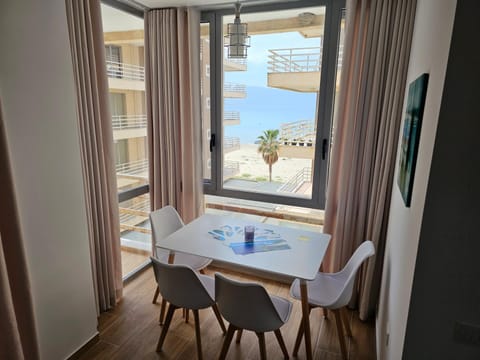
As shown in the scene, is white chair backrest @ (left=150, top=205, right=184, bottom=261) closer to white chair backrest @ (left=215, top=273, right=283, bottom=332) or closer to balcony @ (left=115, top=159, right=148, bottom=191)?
balcony @ (left=115, top=159, right=148, bottom=191)

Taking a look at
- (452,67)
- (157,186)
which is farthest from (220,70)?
(452,67)

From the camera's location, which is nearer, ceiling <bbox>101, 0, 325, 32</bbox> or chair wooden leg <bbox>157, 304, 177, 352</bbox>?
chair wooden leg <bbox>157, 304, 177, 352</bbox>

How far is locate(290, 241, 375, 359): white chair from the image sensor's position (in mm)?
2107

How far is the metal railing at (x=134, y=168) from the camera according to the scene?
128 inches

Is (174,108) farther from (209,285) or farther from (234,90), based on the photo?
(209,285)

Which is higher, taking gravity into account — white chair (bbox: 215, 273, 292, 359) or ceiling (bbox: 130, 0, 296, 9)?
ceiling (bbox: 130, 0, 296, 9)

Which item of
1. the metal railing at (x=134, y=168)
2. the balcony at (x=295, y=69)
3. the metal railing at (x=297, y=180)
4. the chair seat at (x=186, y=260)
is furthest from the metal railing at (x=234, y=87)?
the chair seat at (x=186, y=260)

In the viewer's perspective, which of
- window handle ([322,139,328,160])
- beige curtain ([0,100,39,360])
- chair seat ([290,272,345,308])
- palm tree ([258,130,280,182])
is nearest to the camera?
beige curtain ([0,100,39,360])

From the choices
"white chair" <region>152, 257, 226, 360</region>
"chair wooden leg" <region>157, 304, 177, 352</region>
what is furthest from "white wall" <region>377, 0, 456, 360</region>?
"chair wooden leg" <region>157, 304, 177, 352</region>

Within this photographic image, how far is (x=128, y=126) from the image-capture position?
3.29 meters

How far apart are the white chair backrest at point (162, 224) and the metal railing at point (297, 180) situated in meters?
1.15

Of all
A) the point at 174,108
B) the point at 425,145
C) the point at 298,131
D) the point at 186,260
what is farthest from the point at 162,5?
the point at 425,145

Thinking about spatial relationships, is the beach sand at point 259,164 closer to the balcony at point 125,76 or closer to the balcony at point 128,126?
the balcony at point 128,126

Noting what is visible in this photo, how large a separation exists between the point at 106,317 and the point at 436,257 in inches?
103
